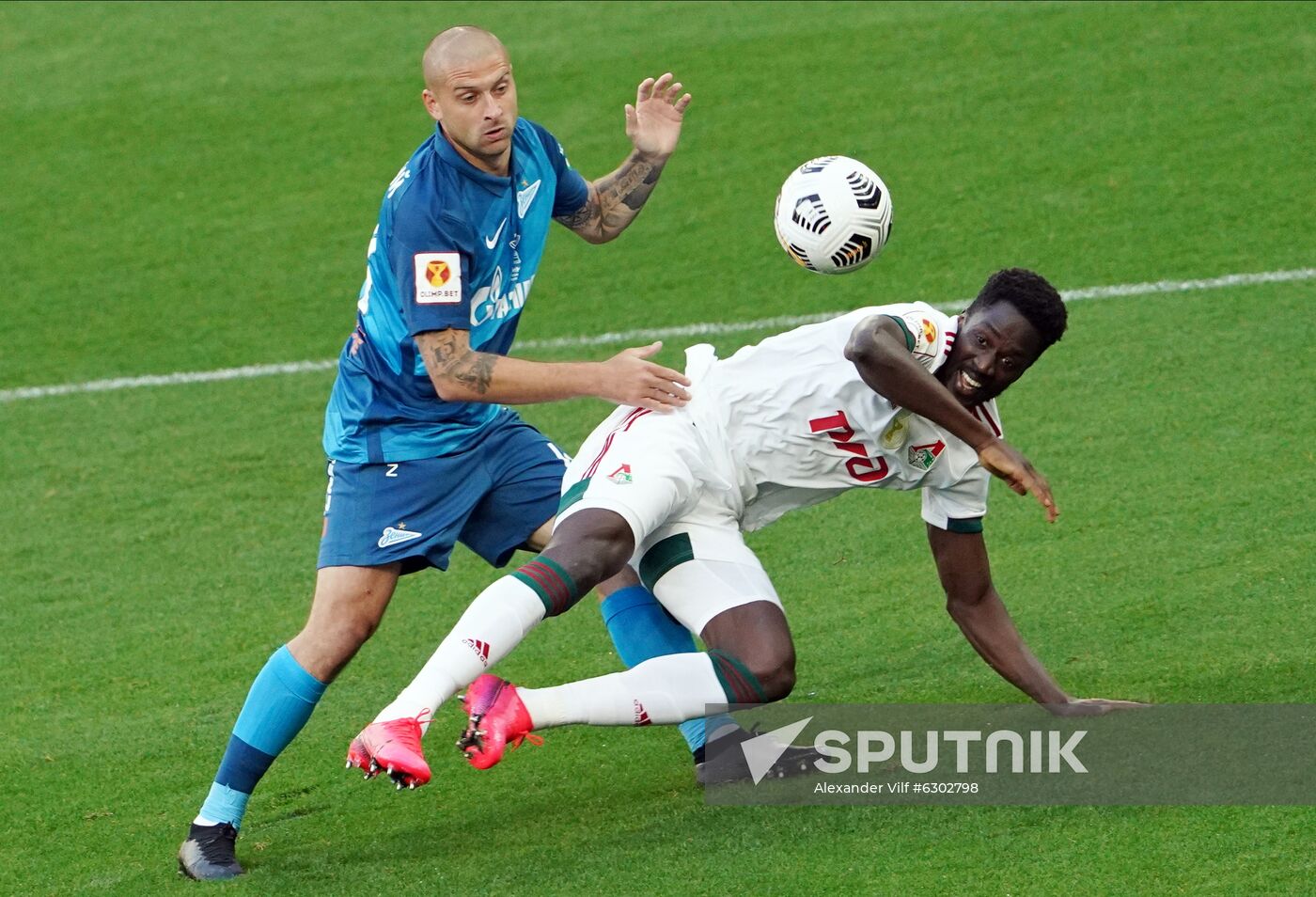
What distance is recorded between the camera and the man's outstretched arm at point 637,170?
5125mm

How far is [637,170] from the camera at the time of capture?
5.16m

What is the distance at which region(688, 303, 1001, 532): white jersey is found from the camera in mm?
4543

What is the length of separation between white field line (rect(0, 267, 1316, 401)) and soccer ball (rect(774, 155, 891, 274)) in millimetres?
4101

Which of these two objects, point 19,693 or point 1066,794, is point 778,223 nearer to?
point 1066,794

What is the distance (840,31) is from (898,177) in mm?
2412

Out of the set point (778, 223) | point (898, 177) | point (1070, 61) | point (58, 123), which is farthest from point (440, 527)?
point (58, 123)

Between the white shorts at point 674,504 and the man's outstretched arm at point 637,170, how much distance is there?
2.43 feet

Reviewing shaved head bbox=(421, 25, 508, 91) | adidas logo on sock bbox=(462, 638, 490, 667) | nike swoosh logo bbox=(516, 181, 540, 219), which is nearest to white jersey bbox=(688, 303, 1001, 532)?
nike swoosh logo bbox=(516, 181, 540, 219)

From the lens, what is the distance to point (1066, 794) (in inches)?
174

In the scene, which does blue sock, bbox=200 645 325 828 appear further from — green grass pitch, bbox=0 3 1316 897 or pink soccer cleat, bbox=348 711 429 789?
pink soccer cleat, bbox=348 711 429 789

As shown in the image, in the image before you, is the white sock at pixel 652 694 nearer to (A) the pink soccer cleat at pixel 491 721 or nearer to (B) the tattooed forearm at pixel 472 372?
(A) the pink soccer cleat at pixel 491 721

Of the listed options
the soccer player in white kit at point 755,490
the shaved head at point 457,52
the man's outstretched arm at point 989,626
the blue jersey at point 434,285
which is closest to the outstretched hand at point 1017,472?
the soccer player in white kit at point 755,490

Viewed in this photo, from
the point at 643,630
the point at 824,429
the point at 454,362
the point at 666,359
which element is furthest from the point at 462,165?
the point at 666,359

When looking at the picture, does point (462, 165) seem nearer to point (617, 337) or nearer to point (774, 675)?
point (774, 675)
